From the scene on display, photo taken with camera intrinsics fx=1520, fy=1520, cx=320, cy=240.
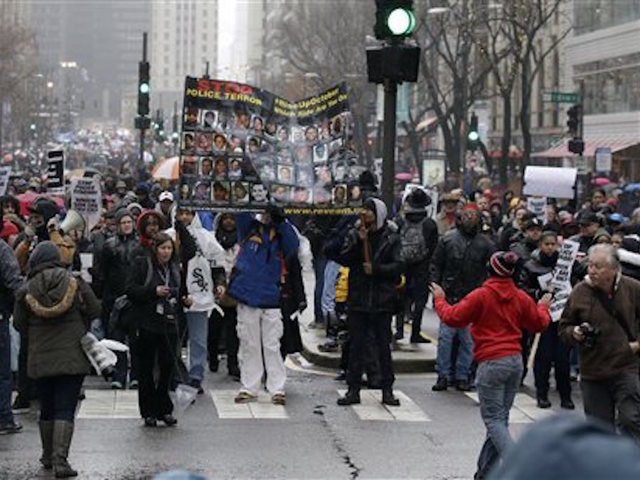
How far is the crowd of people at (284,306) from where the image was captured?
357 inches

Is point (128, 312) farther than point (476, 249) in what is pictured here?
No

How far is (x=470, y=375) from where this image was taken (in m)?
13.9

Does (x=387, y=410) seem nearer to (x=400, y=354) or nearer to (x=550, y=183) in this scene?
(x=400, y=354)

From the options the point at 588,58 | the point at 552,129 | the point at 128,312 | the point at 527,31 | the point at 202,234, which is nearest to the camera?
the point at 128,312

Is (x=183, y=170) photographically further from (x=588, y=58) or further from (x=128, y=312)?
(x=588, y=58)

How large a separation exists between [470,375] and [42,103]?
110 m

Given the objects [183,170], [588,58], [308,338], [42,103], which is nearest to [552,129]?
[588,58]

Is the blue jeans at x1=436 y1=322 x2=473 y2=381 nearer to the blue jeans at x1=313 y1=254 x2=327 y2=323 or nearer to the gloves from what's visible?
the gloves

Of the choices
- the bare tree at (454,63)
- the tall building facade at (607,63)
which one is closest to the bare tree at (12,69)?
the bare tree at (454,63)

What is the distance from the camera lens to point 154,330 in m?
11.3

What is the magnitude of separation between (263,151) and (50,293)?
4.14 metres

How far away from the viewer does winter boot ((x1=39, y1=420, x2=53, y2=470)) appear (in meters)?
9.68

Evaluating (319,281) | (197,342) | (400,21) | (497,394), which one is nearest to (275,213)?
(197,342)

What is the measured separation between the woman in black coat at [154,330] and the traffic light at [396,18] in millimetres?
3820
